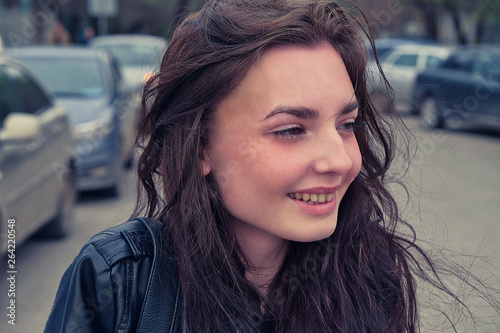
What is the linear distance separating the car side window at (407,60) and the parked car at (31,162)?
12.0m

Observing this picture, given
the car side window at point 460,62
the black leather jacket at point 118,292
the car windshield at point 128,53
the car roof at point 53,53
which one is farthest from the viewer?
the car windshield at point 128,53

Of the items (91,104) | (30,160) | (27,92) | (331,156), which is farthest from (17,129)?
(331,156)

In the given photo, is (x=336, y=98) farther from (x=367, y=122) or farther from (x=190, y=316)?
(x=190, y=316)

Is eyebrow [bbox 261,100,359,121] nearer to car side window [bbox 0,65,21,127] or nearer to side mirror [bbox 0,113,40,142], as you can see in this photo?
side mirror [bbox 0,113,40,142]

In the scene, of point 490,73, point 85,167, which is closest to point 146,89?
point 85,167

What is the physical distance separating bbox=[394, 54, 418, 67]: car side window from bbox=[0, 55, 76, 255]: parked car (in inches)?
473

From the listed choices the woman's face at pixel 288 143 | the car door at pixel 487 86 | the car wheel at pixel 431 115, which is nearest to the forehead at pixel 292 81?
A: the woman's face at pixel 288 143

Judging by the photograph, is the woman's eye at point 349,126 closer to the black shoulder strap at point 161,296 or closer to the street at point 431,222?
the street at point 431,222

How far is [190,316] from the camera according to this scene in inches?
59.7

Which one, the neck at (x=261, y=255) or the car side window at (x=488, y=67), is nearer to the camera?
the neck at (x=261, y=255)

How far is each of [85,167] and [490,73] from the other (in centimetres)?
777

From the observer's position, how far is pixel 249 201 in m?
1.67

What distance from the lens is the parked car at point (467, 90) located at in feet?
37.7

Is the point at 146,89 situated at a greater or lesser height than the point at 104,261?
greater
